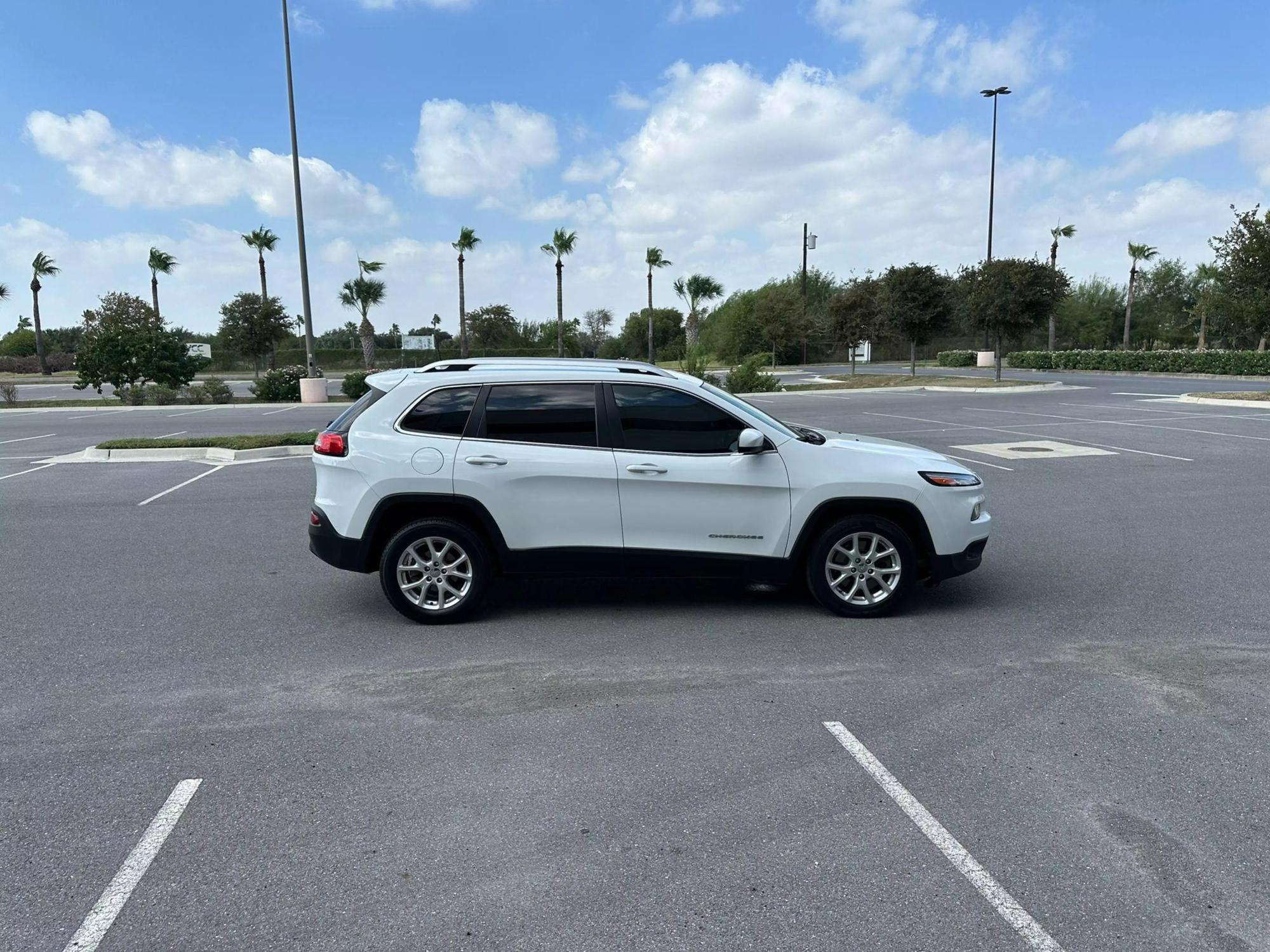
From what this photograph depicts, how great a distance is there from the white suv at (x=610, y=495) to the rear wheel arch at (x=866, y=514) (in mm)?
12

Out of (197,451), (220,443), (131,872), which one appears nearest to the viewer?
(131,872)

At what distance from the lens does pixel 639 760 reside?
13.5 feet

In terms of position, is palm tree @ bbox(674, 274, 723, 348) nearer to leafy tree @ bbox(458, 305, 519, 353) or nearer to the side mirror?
leafy tree @ bbox(458, 305, 519, 353)

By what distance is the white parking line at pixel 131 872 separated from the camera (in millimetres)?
2934

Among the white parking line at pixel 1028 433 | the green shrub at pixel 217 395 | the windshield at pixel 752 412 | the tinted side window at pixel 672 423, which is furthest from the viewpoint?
the green shrub at pixel 217 395

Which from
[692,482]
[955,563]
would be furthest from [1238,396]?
[692,482]

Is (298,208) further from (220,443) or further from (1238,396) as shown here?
(1238,396)

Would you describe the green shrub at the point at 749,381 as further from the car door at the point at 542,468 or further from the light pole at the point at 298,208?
the car door at the point at 542,468

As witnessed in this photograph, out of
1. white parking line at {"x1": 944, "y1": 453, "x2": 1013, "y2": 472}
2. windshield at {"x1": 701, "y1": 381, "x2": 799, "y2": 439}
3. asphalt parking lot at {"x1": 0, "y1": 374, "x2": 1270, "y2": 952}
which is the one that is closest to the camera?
asphalt parking lot at {"x1": 0, "y1": 374, "x2": 1270, "y2": 952}

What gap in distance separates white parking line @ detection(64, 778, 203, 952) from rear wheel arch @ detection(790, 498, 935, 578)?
3.88 m

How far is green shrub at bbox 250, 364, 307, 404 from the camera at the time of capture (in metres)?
32.1

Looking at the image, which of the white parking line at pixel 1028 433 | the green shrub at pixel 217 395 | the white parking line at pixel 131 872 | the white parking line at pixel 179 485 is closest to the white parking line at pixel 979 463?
the white parking line at pixel 1028 433

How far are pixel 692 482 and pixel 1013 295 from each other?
33561mm

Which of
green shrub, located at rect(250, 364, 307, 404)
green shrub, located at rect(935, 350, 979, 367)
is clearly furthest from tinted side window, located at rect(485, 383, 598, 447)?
green shrub, located at rect(935, 350, 979, 367)
